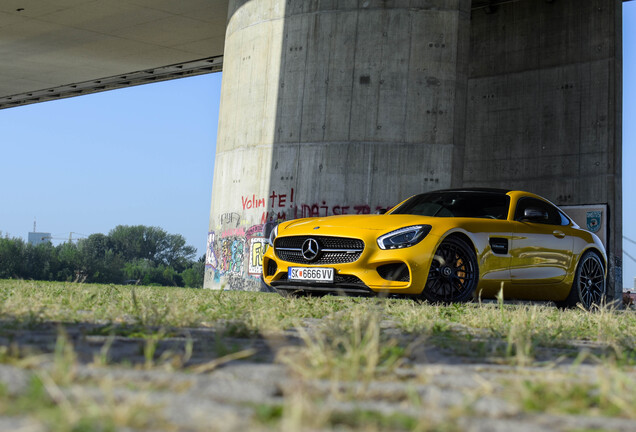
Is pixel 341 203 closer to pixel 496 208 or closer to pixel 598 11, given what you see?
pixel 496 208

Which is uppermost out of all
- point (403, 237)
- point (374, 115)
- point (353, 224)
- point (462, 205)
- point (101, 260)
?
point (374, 115)

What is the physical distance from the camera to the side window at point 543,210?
892 centimetres

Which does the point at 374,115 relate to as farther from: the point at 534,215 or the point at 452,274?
the point at 452,274

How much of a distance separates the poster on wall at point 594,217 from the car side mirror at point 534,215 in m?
11.5

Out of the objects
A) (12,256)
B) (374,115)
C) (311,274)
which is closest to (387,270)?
(311,274)

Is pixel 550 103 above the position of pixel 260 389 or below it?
above

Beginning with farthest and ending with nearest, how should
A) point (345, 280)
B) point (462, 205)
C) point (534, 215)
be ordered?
point (462, 205)
point (534, 215)
point (345, 280)

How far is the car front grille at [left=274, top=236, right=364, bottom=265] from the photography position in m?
7.64

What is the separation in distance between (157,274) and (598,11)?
97.8 m

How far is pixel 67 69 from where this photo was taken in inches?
1283

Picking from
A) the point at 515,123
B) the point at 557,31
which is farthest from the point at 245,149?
the point at 557,31

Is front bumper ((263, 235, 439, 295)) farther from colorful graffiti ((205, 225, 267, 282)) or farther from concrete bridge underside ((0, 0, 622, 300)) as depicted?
colorful graffiti ((205, 225, 267, 282))

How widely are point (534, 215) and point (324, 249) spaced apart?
2.43m

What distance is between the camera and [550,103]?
21391 mm
